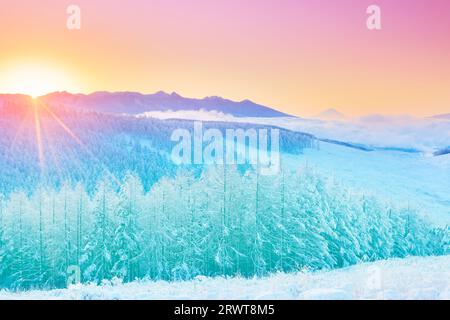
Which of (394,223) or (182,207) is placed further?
(394,223)

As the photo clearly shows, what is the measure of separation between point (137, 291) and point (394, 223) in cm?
1592

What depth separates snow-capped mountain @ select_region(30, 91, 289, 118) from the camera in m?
20.1

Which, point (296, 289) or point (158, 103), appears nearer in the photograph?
point (296, 289)

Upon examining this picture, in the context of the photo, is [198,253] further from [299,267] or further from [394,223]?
[394,223]

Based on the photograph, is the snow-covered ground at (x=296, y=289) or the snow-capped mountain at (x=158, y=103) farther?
the snow-capped mountain at (x=158, y=103)

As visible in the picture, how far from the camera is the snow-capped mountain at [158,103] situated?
20.1m

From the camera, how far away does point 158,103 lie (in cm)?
2223

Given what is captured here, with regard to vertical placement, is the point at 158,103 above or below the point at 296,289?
above

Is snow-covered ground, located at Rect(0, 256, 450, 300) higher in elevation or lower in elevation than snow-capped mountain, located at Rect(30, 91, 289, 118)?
lower

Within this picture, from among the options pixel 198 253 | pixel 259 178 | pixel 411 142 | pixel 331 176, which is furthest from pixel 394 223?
pixel 198 253

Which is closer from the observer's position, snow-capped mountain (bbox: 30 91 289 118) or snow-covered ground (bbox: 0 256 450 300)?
snow-covered ground (bbox: 0 256 450 300)

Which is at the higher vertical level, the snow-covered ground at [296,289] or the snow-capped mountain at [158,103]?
the snow-capped mountain at [158,103]
